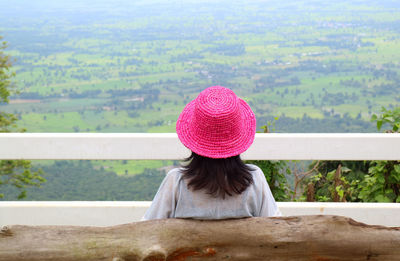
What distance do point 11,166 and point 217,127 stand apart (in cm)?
840

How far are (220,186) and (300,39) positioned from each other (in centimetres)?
2987

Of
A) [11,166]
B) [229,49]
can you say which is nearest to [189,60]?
[229,49]

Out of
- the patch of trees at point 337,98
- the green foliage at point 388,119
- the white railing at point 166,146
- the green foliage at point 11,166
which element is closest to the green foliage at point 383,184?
the green foliage at point 388,119

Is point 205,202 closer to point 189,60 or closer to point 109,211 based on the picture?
point 109,211

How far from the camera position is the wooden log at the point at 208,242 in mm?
1259

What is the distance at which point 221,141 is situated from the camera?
152 cm

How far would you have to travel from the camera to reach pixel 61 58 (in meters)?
29.8

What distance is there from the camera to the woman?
1.52 metres

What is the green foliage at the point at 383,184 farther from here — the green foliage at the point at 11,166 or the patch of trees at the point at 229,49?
the patch of trees at the point at 229,49

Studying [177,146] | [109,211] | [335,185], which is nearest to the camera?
[177,146]

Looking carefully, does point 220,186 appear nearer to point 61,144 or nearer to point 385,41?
point 61,144

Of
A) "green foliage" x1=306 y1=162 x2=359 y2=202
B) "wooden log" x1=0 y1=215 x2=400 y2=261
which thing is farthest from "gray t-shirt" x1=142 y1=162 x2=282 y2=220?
"green foliage" x1=306 y1=162 x2=359 y2=202

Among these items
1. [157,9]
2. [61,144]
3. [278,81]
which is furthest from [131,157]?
[157,9]

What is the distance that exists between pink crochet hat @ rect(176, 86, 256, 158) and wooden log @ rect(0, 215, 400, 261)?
29 centimetres
